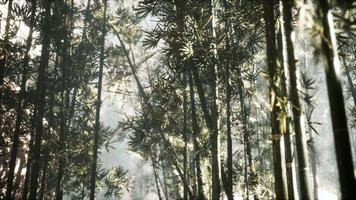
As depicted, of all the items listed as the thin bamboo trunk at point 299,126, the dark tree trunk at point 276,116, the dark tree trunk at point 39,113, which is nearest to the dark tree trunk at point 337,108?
the thin bamboo trunk at point 299,126

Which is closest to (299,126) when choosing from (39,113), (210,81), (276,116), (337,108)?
(276,116)

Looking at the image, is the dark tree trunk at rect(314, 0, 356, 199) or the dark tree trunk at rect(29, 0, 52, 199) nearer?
the dark tree trunk at rect(314, 0, 356, 199)

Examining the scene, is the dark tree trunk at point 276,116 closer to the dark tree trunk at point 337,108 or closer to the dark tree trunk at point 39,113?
the dark tree trunk at point 337,108

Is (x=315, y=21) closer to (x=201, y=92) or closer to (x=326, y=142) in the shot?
(x=201, y=92)

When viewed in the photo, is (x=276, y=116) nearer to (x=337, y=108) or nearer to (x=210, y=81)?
(x=337, y=108)

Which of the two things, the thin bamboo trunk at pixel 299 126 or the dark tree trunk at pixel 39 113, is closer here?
the thin bamboo trunk at pixel 299 126

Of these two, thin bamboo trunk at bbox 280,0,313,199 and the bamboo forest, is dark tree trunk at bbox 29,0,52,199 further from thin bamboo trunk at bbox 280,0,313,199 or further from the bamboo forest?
thin bamboo trunk at bbox 280,0,313,199

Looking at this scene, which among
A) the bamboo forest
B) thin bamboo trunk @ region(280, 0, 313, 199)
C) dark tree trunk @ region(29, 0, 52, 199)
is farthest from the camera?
dark tree trunk @ region(29, 0, 52, 199)

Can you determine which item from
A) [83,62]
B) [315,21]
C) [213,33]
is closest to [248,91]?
[213,33]

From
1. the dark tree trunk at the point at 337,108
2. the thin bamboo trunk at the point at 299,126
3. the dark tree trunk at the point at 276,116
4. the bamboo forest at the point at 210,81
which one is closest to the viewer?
the dark tree trunk at the point at 337,108

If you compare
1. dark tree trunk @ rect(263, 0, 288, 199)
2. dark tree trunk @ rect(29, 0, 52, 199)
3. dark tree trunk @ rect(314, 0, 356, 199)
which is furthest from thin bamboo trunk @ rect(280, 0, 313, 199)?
dark tree trunk @ rect(29, 0, 52, 199)

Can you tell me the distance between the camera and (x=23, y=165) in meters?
15.5

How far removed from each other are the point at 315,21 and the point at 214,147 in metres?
4.55

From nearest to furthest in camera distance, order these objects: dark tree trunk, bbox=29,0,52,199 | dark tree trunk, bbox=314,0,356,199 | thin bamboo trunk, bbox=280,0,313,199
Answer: dark tree trunk, bbox=314,0,356,199 → thin bamboo trunk, bbox=280,0,313,199 → dark tree trunk, bbox=29,0,52,199
